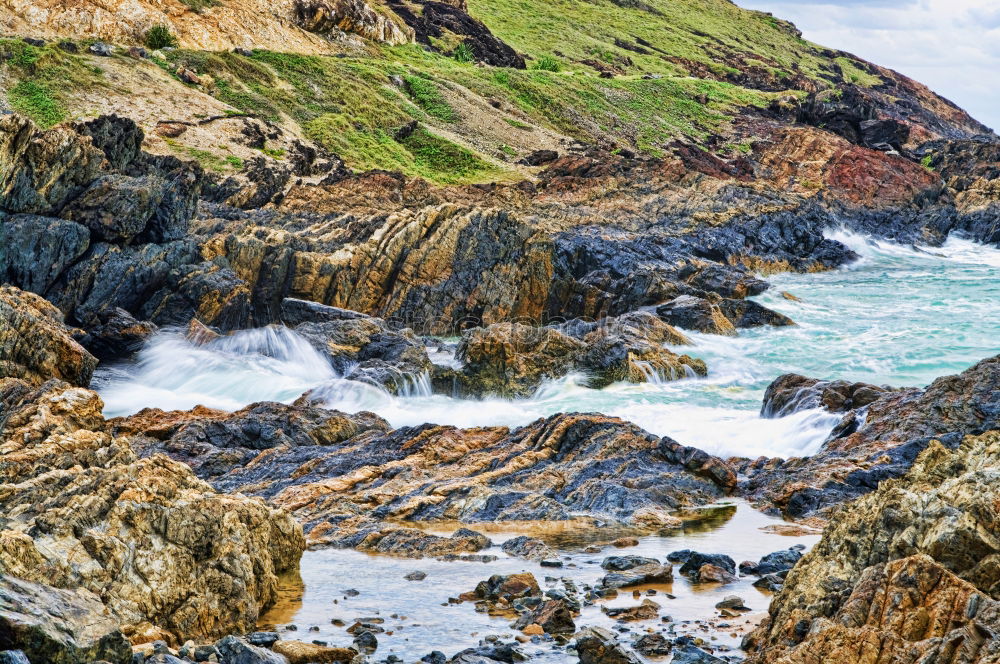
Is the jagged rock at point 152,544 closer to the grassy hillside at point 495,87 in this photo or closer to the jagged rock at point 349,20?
the grassy hillside at point 495,87

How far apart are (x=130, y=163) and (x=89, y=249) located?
502 inches

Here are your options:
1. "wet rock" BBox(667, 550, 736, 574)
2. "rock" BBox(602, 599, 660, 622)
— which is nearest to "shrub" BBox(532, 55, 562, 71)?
"wet rock" BBox(667, 550, 736, 574)

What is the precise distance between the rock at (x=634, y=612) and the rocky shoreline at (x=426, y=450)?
1.2 inches

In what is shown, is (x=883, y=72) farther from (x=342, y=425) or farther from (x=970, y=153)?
(x=342, y=425)

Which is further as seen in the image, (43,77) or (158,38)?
(158,38)

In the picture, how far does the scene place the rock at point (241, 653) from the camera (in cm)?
696

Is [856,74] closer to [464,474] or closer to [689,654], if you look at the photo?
[464,474]

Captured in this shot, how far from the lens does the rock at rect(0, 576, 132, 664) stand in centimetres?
557

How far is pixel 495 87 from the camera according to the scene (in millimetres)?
79250

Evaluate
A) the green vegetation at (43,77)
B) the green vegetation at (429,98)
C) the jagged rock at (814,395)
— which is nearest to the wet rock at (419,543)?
the jagged rock at (814,395)

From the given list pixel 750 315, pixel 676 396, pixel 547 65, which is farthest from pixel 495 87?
pixel 676 396

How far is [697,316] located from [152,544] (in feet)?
83.3

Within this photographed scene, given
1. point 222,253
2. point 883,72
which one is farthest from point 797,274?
point 883,72

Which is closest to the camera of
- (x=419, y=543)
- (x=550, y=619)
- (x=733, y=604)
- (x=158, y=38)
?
(x=550, y=619)
